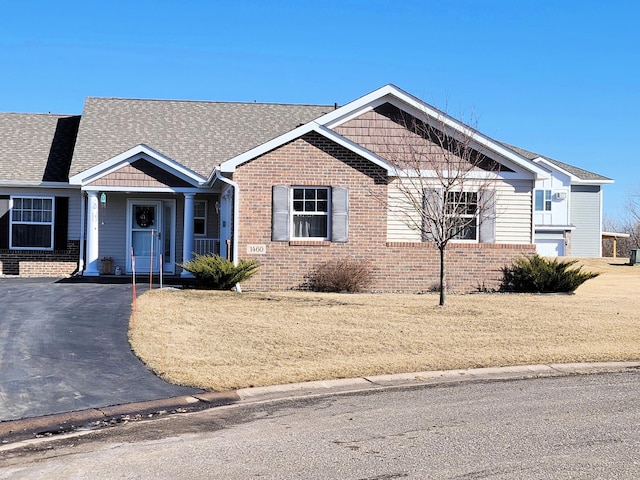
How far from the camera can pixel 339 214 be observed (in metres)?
20.2

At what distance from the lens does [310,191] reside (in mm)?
20422

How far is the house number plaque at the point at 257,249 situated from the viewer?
65.7 feet

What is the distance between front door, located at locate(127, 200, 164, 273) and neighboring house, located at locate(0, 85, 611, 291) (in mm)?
34

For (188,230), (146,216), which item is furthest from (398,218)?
(146,216)

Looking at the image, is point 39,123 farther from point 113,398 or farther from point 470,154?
point 113,398

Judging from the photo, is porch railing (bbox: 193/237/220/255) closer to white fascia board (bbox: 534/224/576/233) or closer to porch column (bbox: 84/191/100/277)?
porch column (bbox: 84/191/100/277)

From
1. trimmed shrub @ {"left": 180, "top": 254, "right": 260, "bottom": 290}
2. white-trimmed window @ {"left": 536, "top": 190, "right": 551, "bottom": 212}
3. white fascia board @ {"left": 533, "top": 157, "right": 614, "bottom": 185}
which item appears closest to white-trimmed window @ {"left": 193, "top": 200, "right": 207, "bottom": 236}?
trimmed shrub @ {"left": 180, "top": 254, "right": 260, "bottom": 290}

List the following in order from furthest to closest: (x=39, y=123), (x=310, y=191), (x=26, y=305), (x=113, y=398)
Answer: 1. (x=39, y=123)
2. (x=310, y=191)
3. (x=26, y=305)
4. (x=113, y=398)

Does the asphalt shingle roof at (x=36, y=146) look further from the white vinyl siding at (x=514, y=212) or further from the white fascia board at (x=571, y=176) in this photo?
the white fascia board at (x=571, y=176)

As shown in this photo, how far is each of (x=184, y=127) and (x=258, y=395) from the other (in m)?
18.7

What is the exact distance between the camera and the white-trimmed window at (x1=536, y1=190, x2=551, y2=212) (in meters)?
44.0

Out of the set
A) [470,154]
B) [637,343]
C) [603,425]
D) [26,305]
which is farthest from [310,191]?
[603,425]

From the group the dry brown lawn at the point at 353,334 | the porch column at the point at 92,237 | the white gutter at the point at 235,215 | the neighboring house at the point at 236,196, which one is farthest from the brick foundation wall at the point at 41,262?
the dry brown lawn at the point at 353,334

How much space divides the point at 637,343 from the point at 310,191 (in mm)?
9479
